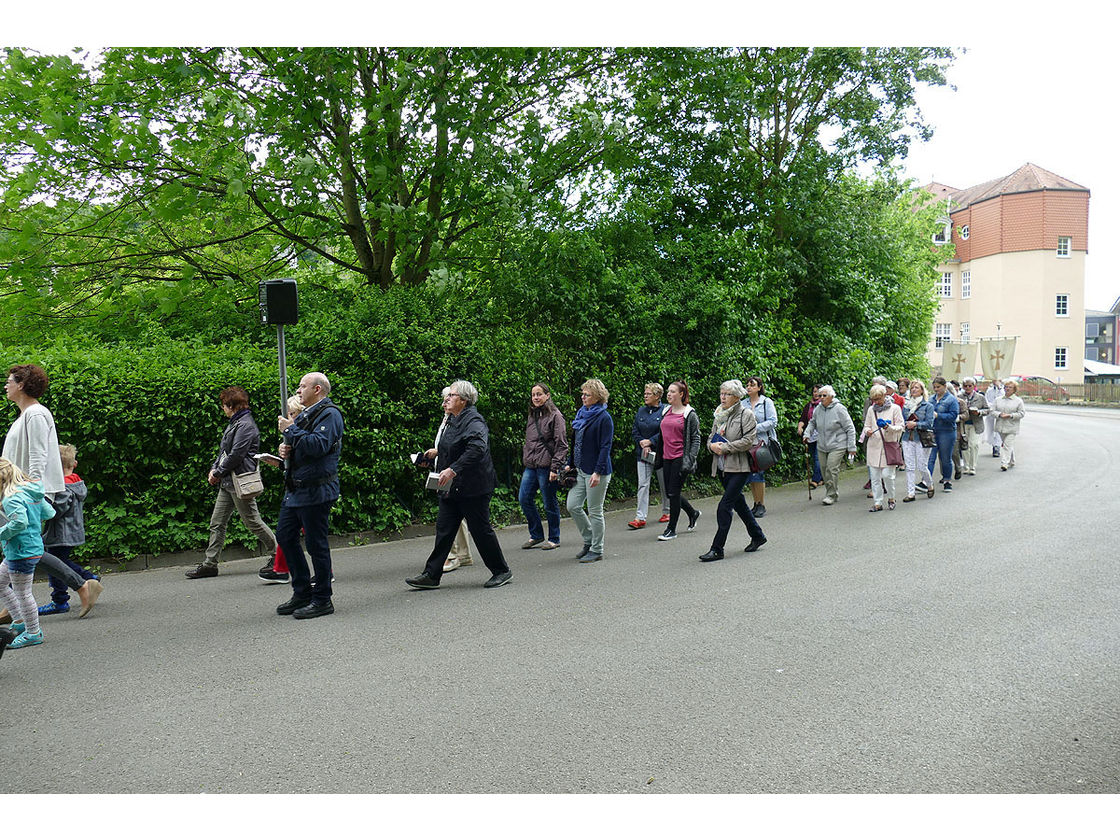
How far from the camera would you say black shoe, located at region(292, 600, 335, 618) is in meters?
6.91

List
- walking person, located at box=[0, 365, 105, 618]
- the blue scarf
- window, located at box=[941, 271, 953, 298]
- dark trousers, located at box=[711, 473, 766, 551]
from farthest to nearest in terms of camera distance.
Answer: window, located at box=[941, 271, 953, 298], the blue scarf, dark trousers, located at box=[711, 473, 766, 551], walking person, located at box=[0, 365, 105, 618]

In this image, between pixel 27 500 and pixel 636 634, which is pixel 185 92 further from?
pixel 636 634

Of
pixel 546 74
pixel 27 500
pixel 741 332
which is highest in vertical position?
pixel 546 74

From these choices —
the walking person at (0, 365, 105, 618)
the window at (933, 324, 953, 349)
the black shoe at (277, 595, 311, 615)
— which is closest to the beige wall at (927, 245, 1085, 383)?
the window at (933, 324, 953, 349)

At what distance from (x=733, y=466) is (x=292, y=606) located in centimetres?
480

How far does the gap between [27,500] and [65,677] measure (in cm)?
145

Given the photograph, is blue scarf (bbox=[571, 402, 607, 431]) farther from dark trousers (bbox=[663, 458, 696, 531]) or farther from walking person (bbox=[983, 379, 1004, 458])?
walking person (bbox=[983, 379, 1004, 458])

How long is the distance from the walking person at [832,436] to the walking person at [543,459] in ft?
18.1

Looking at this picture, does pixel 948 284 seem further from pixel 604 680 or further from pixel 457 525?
pixel 604 680

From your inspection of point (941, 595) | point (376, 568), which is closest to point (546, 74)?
point (376, 568)

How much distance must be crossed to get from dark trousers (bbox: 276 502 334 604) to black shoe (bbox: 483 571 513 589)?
1.56 m

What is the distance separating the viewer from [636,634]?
6266mm

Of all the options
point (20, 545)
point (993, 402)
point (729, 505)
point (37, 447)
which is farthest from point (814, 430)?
point (20, 545)

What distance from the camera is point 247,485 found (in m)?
8.54
